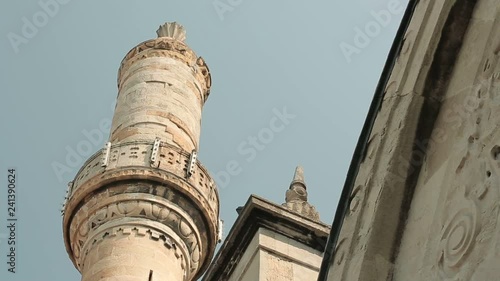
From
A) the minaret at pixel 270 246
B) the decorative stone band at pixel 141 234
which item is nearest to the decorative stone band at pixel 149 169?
the decorative stone band at pixel 141 234

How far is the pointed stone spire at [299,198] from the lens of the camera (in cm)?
750

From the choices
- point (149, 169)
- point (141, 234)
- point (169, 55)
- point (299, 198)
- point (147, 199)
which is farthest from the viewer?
point (169, 55)

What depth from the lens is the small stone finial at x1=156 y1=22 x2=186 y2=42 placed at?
13406 millimetres

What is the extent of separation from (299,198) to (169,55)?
4980 mm

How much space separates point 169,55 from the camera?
12.6m

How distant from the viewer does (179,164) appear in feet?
34.7

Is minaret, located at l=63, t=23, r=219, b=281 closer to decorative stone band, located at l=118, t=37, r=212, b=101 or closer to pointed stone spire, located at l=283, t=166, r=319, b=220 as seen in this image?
decorative stone band, located at l=118, t=37, r=212, b=101

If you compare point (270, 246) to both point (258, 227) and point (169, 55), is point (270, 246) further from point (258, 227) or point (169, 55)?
point (169, 55)

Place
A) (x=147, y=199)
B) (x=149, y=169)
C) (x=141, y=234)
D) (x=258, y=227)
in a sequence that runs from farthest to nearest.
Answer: (x=149, y=169) → (x=147, y=199) → (x=141, y=234) → (x=258, y=227)

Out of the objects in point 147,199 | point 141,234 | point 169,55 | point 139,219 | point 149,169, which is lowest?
point 141,234

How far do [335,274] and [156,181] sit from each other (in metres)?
6.45

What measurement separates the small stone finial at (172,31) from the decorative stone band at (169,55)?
0.42 meters

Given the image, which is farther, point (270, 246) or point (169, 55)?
point (169, 55)

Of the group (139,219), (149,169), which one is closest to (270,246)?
(139,219)
